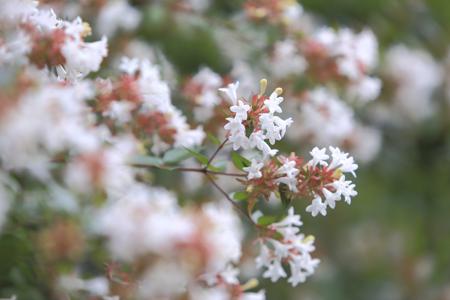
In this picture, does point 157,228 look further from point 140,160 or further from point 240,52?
point 240,52

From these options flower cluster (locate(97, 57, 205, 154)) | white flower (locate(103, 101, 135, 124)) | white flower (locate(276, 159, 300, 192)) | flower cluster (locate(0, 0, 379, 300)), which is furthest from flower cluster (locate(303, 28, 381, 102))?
white flower (locate(276, 159, 300, 192))

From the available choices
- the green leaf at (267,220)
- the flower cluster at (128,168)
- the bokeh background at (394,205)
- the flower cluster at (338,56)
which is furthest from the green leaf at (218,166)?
the bokeh background at (394,205)

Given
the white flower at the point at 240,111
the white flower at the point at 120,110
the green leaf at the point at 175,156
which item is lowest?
the white flower at the point at 240,111

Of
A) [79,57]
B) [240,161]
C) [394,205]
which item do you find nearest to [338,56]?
[240,161]

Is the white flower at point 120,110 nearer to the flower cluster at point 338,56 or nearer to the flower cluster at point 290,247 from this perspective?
the flower cluster at point 290,247

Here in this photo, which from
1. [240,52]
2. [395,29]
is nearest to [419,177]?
[395,29]

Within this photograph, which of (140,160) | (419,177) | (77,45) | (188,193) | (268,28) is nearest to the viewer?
(77,45)
